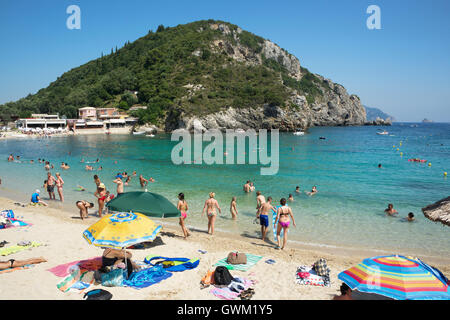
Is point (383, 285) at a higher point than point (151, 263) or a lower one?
higher

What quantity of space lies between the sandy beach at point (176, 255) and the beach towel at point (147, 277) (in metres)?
0.14

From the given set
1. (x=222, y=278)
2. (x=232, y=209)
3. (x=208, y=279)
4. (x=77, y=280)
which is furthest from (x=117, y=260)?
(x=232, y=209)

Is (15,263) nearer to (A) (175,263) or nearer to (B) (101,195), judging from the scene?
(A) (175,263)

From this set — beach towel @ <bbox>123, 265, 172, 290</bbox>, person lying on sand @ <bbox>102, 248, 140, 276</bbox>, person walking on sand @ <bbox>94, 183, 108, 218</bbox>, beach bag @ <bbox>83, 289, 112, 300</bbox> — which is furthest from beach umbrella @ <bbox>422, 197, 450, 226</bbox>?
person walking on sand @ <bbox>94, 183, 108, 218</bbox>

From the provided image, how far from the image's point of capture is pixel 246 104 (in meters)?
80.2

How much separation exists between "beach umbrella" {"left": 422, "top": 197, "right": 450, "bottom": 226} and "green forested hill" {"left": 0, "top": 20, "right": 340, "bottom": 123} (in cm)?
6580

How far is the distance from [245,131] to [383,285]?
2977 inches

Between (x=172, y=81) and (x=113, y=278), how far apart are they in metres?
91.7

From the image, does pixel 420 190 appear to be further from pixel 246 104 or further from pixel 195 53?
pixel 195 53

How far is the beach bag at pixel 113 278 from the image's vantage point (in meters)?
6.21

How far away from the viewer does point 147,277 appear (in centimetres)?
659

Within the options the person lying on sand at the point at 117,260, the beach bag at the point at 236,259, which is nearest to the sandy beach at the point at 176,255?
the beach bag at the point at 236,259

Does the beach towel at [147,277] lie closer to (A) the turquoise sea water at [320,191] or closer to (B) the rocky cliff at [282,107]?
(A) the turquoise sea water at [320,191]

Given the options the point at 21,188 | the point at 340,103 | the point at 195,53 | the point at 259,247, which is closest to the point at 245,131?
the point at 195,53
